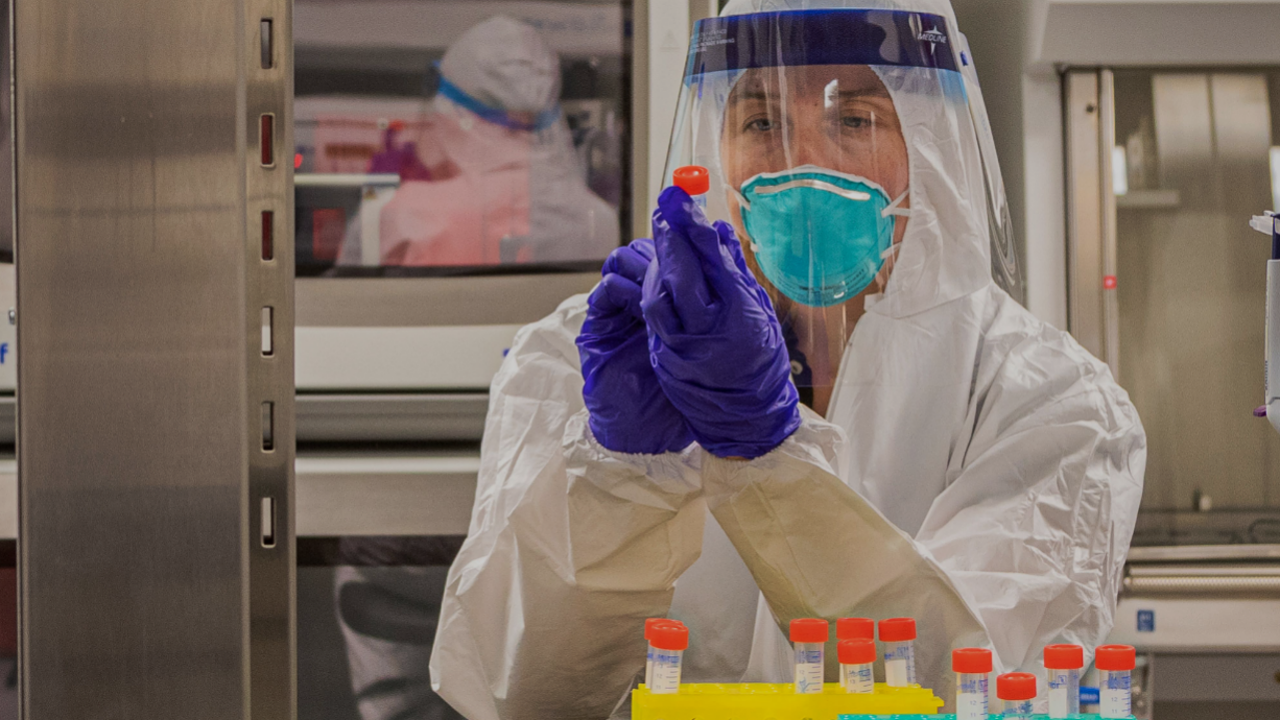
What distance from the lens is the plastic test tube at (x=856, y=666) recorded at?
2.41 ft

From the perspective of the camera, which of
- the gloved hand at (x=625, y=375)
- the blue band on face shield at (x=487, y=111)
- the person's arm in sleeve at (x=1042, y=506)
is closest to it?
the gloved hand at (x=625, y=375)

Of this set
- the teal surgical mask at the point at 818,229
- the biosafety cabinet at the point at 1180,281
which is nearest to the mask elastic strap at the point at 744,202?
the teal surgical mask at the point at 818,229

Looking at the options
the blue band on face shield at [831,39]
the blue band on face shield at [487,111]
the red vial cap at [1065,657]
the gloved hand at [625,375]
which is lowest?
the red vial cap at [1065,657]

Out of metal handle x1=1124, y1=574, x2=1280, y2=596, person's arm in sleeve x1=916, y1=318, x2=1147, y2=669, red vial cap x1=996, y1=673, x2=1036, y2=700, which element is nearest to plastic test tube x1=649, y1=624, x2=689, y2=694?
red vial cap x1=996, y1=673, x2=1036, y2=700

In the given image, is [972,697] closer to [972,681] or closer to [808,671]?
[972,681]

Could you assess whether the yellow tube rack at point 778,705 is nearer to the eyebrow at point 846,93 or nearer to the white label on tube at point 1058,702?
the white label on tube at point 1058,702

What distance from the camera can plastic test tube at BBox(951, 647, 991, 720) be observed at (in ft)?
2.21

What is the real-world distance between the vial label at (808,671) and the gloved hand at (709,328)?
19 centimetres

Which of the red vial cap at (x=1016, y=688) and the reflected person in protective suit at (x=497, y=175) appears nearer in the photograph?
the red vial cap at (x=1016, y=688)

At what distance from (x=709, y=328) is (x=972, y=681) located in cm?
30

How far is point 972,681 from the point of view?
677mm

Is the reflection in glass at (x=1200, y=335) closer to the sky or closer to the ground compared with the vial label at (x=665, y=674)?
closer to the sky

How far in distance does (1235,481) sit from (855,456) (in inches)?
43.6

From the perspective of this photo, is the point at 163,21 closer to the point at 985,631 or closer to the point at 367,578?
the point at 985,631
